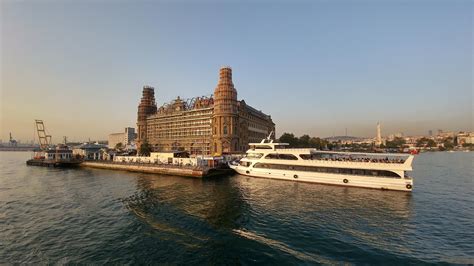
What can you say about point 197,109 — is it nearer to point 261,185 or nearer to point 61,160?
point 61,160

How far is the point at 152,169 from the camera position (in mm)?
75375

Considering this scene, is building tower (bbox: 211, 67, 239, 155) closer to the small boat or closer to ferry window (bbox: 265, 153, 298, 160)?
ferry window (bbox: 265, 153, 298, 160)

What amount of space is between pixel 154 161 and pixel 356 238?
73833 mm

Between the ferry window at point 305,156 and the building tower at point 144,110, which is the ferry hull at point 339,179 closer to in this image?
the ferry window at point 305,156

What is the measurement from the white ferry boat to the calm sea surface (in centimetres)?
445

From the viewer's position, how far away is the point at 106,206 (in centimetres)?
3672

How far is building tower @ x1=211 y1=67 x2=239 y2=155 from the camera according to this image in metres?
106

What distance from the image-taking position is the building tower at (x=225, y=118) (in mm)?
106312

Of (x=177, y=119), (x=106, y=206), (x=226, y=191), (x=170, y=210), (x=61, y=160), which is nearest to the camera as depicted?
(x=170, y=210)

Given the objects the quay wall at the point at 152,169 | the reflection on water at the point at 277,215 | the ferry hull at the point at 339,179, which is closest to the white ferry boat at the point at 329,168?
the ferry hull at the point at 339,179

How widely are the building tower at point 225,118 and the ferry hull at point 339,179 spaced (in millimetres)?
42817

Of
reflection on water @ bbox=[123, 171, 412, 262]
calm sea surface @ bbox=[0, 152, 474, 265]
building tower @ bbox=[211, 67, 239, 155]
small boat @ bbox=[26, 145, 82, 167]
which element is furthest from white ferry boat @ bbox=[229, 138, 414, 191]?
small boat @ bbox=[26, 145, 82, 167]

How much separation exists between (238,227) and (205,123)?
9774cm

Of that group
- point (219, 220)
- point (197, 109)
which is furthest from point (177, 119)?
point (219, 220)
